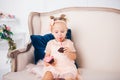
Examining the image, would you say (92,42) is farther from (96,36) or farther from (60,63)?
(60,63)

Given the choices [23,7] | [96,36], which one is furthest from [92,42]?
[23,7]

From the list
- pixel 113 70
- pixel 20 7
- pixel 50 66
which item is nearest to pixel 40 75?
pixel 50 66

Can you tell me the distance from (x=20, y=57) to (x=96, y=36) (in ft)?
2.07

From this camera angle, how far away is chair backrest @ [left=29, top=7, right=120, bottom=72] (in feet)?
5.80

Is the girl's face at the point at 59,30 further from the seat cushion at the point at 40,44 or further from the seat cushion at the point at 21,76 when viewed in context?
the seat cushion at the point at 21,76

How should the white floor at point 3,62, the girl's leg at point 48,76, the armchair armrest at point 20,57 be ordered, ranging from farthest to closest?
the white floor at point 3,62 → the armchair armrest at point 20,57 → the girl's leg at point 48,76

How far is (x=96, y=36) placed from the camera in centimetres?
181

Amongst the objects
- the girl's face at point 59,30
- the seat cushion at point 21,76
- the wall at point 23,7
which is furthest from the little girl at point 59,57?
the wall at point 23,7

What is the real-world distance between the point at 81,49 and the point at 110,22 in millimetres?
321

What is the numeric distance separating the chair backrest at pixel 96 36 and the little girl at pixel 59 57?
0.22 m

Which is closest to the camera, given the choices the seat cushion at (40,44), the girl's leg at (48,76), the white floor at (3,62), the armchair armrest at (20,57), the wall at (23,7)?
the girl's leg at (48,76)

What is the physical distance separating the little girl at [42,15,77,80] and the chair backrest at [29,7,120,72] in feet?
0.73

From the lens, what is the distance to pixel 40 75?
156cm

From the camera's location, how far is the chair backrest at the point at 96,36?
177cm
